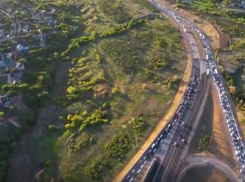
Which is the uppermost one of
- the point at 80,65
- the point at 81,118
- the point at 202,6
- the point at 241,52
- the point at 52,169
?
the point at 202,6

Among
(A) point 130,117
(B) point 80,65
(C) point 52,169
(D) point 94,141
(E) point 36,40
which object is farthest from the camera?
(E) point 36,40

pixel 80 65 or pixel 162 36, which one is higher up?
pixel 162 36

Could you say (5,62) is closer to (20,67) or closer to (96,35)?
(20,67)

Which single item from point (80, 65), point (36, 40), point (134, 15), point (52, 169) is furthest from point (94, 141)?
point (134, 15)

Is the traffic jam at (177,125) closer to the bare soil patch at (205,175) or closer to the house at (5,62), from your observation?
the bare soil patch at (205,175)

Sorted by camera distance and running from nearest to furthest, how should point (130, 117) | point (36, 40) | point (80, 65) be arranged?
point (130, 117), point (80, 65), point (36, 40)

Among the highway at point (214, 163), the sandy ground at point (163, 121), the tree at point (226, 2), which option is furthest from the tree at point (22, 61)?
the tree at point (226, 2)

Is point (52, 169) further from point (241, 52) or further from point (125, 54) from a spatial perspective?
point (241, 52)

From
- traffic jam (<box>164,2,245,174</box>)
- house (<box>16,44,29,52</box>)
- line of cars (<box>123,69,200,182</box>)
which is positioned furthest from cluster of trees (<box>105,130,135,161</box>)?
house (<box>16,44,29,52</box>)
